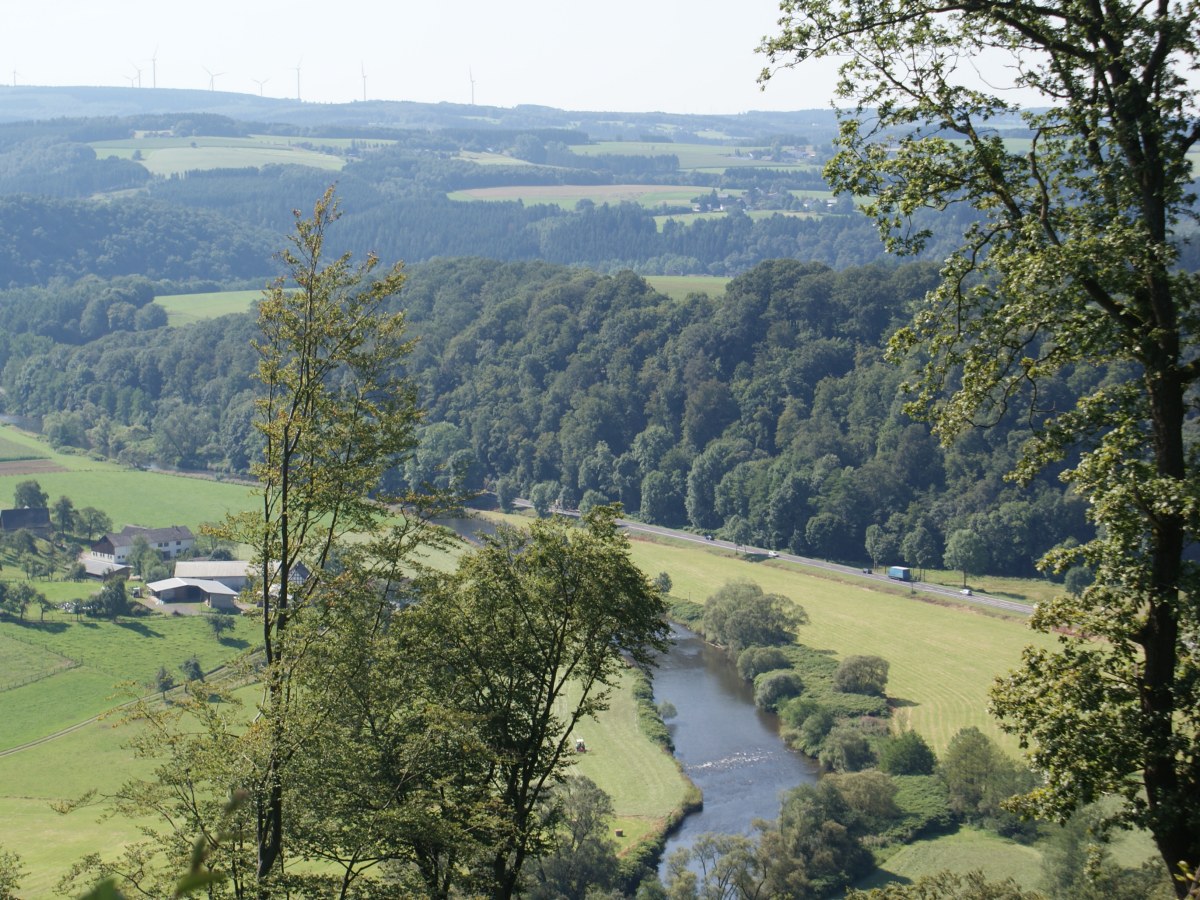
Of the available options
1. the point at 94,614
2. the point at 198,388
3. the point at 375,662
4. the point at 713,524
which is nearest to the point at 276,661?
the point at 375,662

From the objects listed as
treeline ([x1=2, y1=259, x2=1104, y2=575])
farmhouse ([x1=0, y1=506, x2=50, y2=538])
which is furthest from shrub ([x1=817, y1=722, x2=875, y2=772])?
farmhouse ([x1=0, y1=506, x2=50, y2=538])

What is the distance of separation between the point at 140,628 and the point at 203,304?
8316cm

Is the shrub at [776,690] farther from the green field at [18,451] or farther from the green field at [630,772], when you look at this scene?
the green field at [18,451]

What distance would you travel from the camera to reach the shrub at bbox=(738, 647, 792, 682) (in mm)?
51062

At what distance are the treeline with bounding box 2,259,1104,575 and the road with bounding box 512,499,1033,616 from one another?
4.03ft

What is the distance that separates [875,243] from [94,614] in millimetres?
136441

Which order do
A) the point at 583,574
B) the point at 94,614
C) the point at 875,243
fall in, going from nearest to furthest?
the point at 583,574, the point at 94,614, the point at 875,243

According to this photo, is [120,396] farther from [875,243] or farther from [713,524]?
[875,243]

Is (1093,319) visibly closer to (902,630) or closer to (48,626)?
(902,630)

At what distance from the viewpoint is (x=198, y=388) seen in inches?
4171

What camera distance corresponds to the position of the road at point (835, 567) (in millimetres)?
60156

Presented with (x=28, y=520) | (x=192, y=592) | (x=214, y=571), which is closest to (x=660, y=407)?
(x=214, y=571)

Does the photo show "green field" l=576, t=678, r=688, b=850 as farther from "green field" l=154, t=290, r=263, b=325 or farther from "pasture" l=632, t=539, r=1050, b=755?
"green field" l=154, t=290, r=263, b=325

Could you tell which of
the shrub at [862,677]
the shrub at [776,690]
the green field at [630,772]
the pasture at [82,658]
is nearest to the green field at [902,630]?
the shrub at [862,677]
